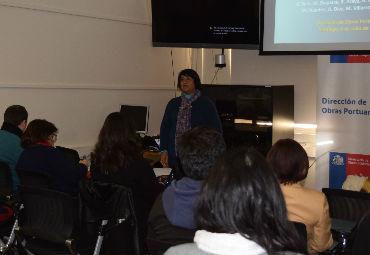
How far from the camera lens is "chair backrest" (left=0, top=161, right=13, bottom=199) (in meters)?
3.77

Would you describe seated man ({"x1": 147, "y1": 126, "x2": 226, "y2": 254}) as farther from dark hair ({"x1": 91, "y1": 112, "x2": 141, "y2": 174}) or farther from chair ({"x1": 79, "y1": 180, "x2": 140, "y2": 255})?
dark hair ({"x1": 91, "y1": 112, "x2": 141, "y2": 174})

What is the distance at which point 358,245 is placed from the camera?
2.32 meters

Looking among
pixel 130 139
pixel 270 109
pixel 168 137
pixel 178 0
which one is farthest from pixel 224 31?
pixel 130 139

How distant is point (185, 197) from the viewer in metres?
2.47

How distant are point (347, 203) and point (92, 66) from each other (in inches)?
158

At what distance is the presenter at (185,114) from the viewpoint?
4961mm

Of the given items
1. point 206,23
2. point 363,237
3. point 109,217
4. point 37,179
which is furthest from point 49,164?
point 206,23

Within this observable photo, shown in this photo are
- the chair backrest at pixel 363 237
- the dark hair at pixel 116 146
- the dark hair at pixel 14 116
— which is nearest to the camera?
the chair backrest at pixel 363 237

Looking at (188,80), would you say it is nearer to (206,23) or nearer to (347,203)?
(206,23)

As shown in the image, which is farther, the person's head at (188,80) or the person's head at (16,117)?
the person's head at (188,80)

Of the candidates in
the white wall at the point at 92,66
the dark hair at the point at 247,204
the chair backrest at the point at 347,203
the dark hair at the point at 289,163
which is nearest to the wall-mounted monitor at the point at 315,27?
the white wall at the point at 92,66

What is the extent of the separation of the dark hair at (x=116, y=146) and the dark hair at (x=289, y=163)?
1.01 m

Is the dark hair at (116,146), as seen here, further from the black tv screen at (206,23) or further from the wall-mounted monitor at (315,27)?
the black tv screen at (206,23)

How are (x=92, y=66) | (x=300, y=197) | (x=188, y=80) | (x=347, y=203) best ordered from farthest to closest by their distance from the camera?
1. (x=92, y=66)
2. (x=188, y=80)
3. (x=347, y=203)
4. (x=300, y=197)
